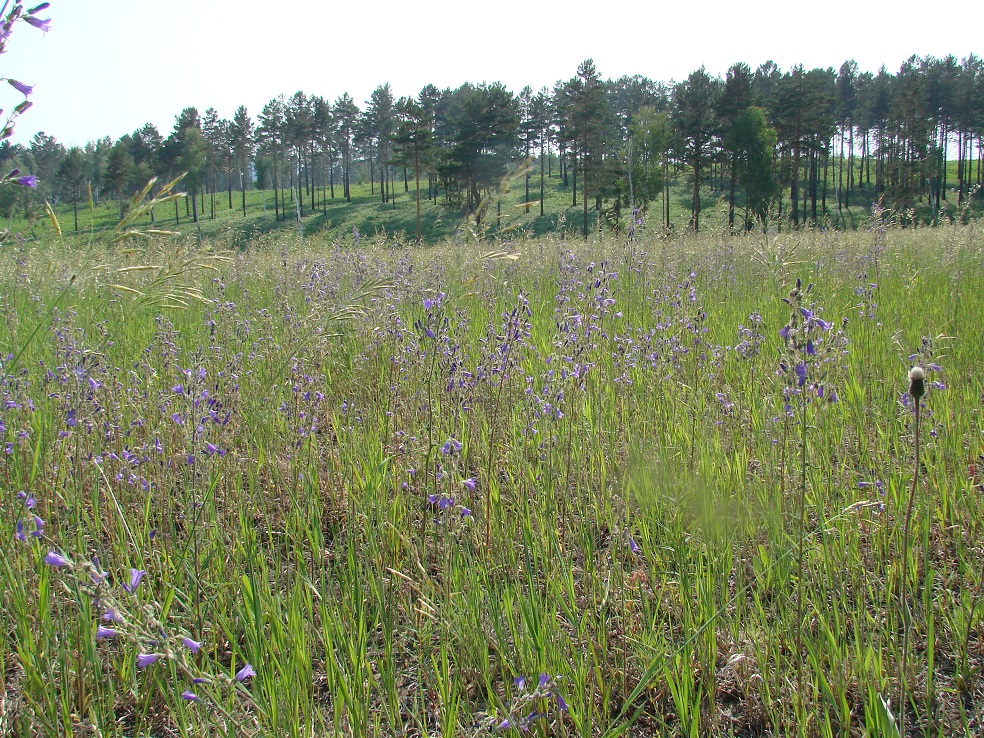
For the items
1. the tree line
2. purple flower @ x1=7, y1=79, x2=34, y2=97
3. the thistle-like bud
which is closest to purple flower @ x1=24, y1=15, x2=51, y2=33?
purple flower @ x1=7, y1=79, x2=34, y2=97

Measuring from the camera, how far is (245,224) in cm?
6184

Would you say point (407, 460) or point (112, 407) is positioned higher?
point (112, 407)

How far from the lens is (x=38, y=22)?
162cm

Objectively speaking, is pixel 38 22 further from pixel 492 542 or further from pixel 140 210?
pixel 492 542

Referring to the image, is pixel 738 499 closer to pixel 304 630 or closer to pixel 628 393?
pixel 628 393

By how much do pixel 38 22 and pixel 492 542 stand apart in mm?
2027

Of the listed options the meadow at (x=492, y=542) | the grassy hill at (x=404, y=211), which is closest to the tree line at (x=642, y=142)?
the grassy hill at (x=404, y=211)

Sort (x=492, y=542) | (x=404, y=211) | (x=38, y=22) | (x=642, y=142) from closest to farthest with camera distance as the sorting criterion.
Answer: (x=38, y=22) < (x=492, y=542) < (x=642, y=142) < (x=404, y=211)

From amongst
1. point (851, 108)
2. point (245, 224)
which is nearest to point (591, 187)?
point (245, 224)

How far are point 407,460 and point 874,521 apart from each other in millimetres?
1726

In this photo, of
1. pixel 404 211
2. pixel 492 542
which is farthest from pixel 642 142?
pixel 492 542

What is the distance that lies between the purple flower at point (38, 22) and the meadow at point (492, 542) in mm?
748

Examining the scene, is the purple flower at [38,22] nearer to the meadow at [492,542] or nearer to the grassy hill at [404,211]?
the meadow at [492,542]

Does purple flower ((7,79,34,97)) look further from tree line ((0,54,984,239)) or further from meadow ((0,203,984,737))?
tree line ((0,54,984,239))
